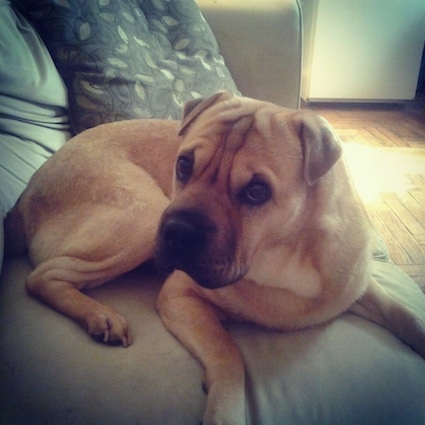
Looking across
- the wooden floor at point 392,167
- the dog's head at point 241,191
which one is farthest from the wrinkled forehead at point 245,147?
the wooden floor at point 392,167

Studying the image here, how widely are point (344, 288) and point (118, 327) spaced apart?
58cm

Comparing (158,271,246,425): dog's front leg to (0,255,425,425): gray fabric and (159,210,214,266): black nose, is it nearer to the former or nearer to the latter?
(0,255,425,425): gray fabric

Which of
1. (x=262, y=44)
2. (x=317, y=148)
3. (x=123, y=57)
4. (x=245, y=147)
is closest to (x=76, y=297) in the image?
(x=245, y=147)

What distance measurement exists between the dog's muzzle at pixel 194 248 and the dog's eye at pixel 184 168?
0.58 ft

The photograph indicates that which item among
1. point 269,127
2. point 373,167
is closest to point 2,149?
point 269,127

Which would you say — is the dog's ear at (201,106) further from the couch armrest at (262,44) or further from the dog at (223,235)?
the couch armrest at (262,44)

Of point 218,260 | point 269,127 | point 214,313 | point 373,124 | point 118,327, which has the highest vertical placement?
point 269,127

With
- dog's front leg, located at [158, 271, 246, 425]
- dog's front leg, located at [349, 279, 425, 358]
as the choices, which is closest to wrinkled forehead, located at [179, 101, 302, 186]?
dog's front leg, located at [158, 271, 246, 425]

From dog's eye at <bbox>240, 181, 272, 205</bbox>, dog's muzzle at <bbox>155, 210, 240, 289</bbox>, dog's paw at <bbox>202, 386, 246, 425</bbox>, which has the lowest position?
dog's paw at <bbox>202, 386, 246, 425</bbox>

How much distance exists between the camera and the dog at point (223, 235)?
3.15 ft

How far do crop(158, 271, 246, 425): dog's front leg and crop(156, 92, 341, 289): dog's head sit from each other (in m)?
0.12

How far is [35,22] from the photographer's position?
1572 mm

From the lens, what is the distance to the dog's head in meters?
0.95

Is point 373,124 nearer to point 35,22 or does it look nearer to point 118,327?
point 35,22
